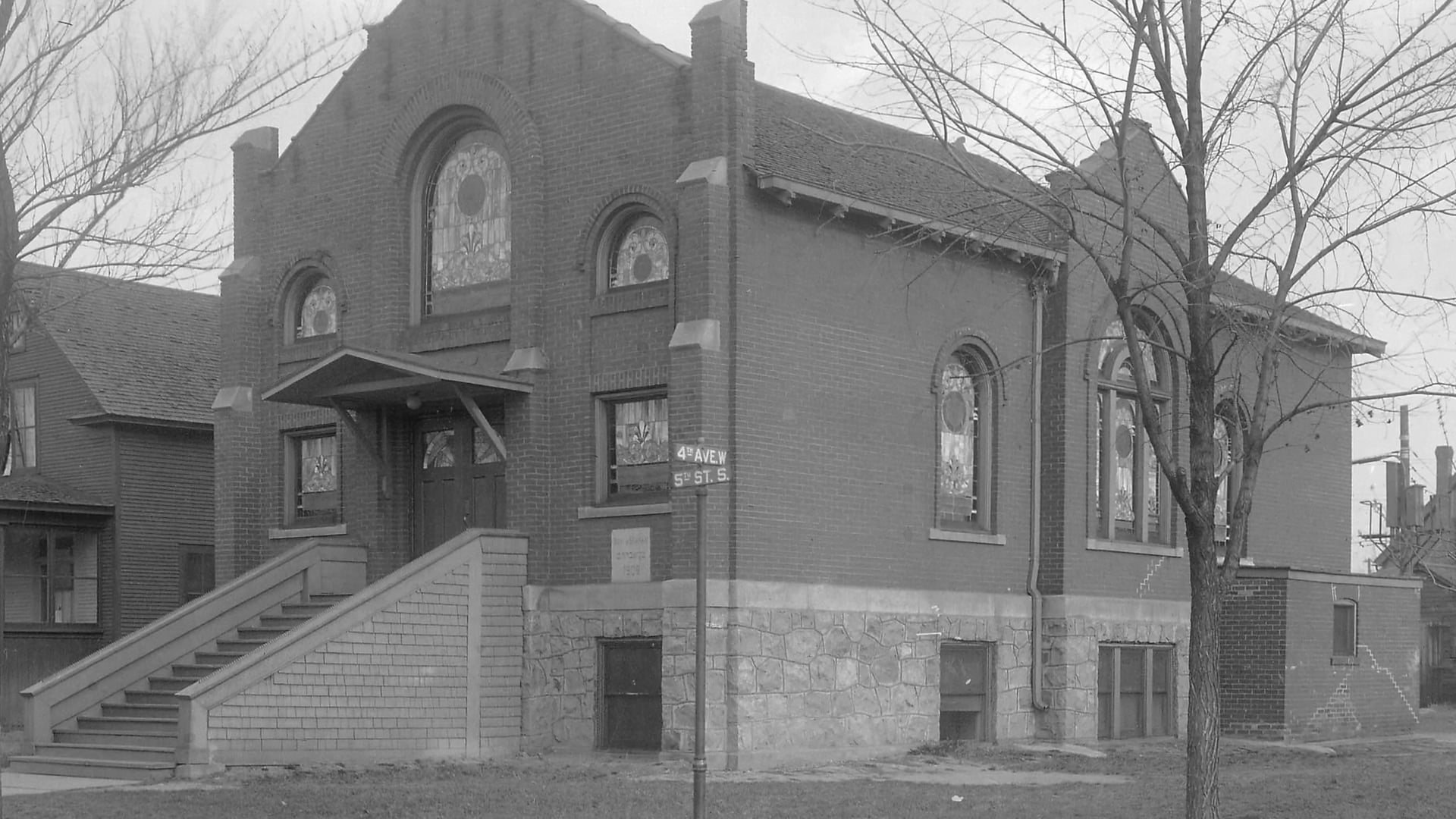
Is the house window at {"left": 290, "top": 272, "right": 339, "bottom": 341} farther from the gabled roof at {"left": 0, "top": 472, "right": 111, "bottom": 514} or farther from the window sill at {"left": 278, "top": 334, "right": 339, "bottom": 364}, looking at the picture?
the gabled roof at {"left": 0, "top": 472, "right": 111, "bottom": 514}

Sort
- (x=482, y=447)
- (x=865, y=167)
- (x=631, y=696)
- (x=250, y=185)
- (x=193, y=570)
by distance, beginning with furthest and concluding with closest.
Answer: (x=193, y=570)
(x=250, y=185)
(x=865, y=167)
(x=482, y=447)
(x=631, y=696)

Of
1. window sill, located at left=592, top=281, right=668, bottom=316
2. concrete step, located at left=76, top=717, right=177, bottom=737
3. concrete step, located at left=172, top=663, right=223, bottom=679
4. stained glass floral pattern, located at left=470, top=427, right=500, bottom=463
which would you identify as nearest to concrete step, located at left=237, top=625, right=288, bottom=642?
concrete step, located at left=172, top=663, right=223, bottom=679

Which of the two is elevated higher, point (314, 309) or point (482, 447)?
point (314, 309)

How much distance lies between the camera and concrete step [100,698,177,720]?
1995cm

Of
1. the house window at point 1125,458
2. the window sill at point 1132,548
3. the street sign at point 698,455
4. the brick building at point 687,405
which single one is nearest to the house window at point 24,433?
the brick building at point 687,405

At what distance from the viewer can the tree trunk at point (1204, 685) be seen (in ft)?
44.9

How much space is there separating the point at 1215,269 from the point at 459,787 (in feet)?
26.6

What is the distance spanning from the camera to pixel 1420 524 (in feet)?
152

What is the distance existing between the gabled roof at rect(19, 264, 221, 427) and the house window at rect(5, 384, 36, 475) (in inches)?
53.4

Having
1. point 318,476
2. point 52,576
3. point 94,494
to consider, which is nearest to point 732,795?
point 318,476

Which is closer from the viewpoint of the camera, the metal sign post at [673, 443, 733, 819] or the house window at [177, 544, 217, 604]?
the metal sign post at [673, 443, 733, 819]

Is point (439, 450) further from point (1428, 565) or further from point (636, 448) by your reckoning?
point (1428, 565)

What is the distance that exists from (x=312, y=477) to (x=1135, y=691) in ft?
38.6

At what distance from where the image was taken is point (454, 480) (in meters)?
22.8
